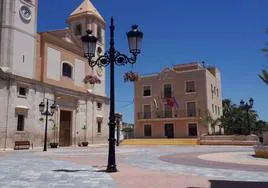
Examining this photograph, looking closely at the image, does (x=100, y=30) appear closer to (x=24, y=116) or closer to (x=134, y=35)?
(x=24, y=116)

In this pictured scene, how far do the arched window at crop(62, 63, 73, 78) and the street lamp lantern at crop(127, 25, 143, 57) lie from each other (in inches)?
1076

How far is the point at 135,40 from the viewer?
33.8 ft

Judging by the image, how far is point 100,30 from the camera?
43688 millimetres

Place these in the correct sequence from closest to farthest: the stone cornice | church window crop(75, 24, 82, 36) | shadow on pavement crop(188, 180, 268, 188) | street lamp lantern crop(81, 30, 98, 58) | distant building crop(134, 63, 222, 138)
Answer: shadow on pavement crop(188, 180, 268, 188) → street lamp lantern crop(81, 30, 98, 58) → the stone cornice → church window crop(75, 24, 82, 36) → distant building crop(134, 63, 222, 138)

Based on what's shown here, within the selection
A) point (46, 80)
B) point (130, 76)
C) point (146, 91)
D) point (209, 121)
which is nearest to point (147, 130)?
point (146, 91)

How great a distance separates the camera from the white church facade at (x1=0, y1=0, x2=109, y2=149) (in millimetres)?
28969

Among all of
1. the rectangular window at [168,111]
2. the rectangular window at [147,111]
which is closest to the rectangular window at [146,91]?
the rectangular window at [147,111]

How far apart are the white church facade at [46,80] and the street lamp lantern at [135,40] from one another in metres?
12.8

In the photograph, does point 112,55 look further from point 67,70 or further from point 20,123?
point 67,70

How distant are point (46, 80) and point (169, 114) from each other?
62.9 ft

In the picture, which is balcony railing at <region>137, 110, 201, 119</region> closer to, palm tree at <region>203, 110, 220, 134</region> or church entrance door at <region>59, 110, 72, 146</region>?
palm tree at <region>203, 110, 220, 134</region>

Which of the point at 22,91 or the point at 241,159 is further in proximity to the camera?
the point at 22,91

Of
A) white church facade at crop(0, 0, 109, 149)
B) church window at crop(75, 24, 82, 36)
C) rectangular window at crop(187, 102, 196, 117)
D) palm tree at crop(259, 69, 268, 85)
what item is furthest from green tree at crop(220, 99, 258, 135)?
palm tree at crop(259, 69, 268, 85)

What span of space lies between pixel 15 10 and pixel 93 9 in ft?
46.1
